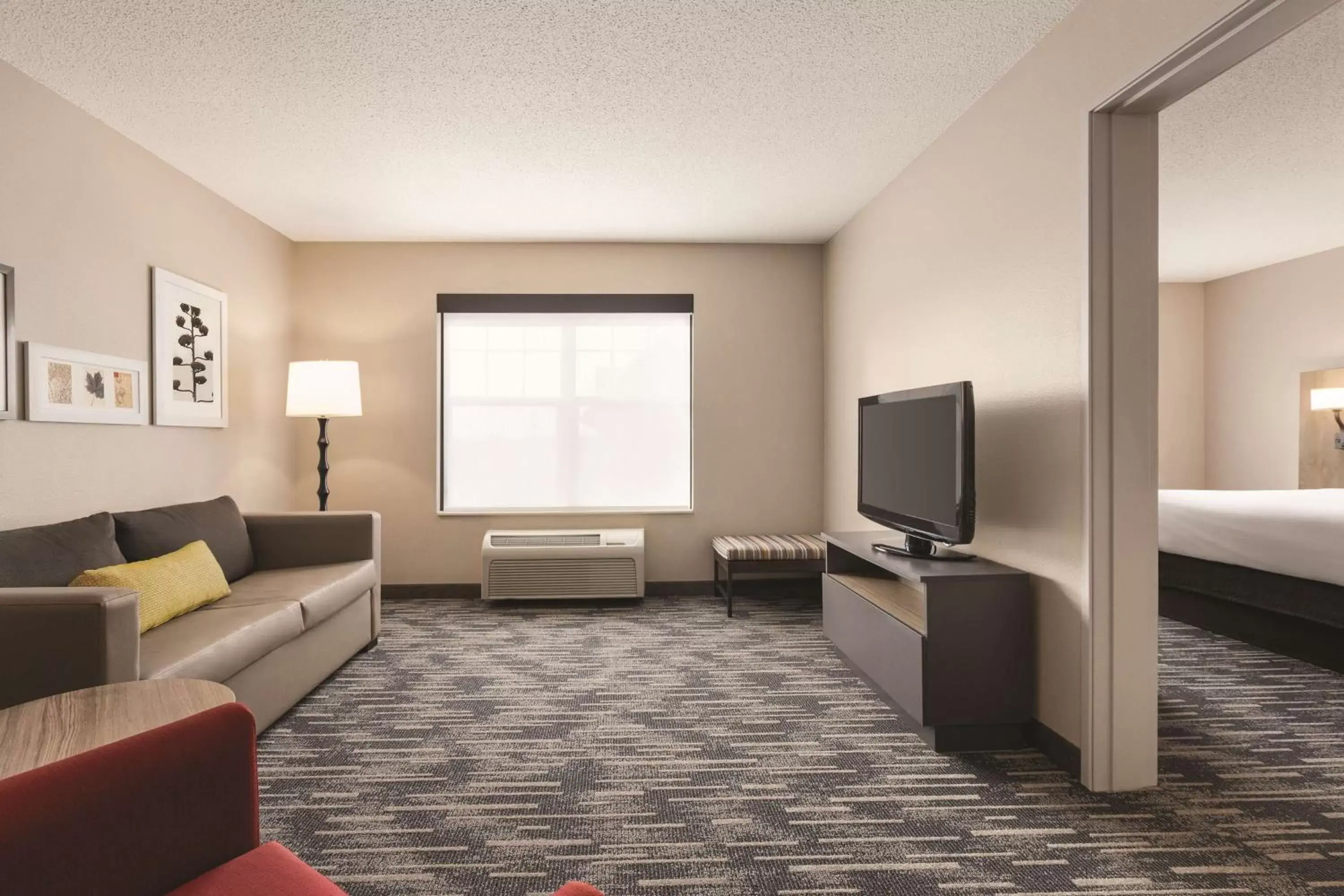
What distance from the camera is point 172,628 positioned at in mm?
2479

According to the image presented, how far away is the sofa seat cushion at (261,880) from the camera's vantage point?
1091mm

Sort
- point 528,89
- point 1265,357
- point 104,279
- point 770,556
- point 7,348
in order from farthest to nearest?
point 1265,357 < point 770,556 < point 104,279 < point 528,89 < point 7,348

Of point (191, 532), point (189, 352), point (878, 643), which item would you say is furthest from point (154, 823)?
point (189, 352)

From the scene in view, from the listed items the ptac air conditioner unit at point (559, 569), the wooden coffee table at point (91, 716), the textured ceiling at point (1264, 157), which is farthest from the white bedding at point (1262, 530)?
the wooden coffee table at point (91, 716)

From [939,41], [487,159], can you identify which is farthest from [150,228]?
[939,41]

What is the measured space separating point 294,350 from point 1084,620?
16.4ft

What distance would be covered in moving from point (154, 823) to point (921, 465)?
2674mm

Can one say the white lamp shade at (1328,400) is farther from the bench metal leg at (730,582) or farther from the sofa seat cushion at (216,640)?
the sofa seat cushion at (216,640)

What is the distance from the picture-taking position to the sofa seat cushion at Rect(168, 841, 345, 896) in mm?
1091

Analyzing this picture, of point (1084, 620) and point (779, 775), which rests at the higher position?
point (1084, 620)

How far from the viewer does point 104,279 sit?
3088mm

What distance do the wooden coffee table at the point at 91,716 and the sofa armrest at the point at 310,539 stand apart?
207cm

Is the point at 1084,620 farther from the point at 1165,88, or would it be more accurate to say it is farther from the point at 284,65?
the point at 284,65

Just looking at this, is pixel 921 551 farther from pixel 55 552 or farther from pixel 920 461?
pixel 55 552
